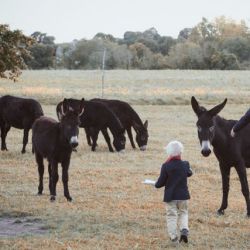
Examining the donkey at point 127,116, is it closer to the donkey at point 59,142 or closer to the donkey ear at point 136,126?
the donkey ear at point 136,126

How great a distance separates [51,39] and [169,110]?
84.7m

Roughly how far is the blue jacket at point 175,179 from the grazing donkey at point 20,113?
11.4m

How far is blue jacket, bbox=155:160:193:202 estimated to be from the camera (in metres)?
9.16

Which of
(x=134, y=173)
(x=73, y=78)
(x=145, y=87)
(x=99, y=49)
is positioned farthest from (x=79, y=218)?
(x=99, y=49)

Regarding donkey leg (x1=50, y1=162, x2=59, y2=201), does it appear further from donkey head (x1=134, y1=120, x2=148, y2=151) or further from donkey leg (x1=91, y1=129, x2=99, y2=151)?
donkey head (x1=134, y1=120, x2=148, y2=151)

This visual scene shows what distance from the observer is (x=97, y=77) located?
65.6 meters

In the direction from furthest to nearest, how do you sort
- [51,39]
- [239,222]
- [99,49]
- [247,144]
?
[51,39]
[99,49]
[247,144]
[239,222]

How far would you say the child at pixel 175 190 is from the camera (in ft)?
30.1

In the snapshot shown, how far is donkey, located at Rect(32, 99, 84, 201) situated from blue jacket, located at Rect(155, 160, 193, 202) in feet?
11.1

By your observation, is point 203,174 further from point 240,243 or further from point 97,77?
point 97,77

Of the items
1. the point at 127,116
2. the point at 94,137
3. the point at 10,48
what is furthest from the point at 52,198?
the point at 127,116

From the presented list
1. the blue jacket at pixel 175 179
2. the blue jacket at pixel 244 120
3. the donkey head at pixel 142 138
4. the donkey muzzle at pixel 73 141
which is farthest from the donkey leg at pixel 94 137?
the blue jacket at pixel 175 179

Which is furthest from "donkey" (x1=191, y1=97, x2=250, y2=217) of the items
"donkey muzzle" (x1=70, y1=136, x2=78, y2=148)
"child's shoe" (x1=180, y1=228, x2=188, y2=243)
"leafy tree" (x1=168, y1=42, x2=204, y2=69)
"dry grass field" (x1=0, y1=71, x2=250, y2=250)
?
"leafy tree" (x1=168, y1=42, x2=204, y2=69)

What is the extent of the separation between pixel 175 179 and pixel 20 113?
11.9m
